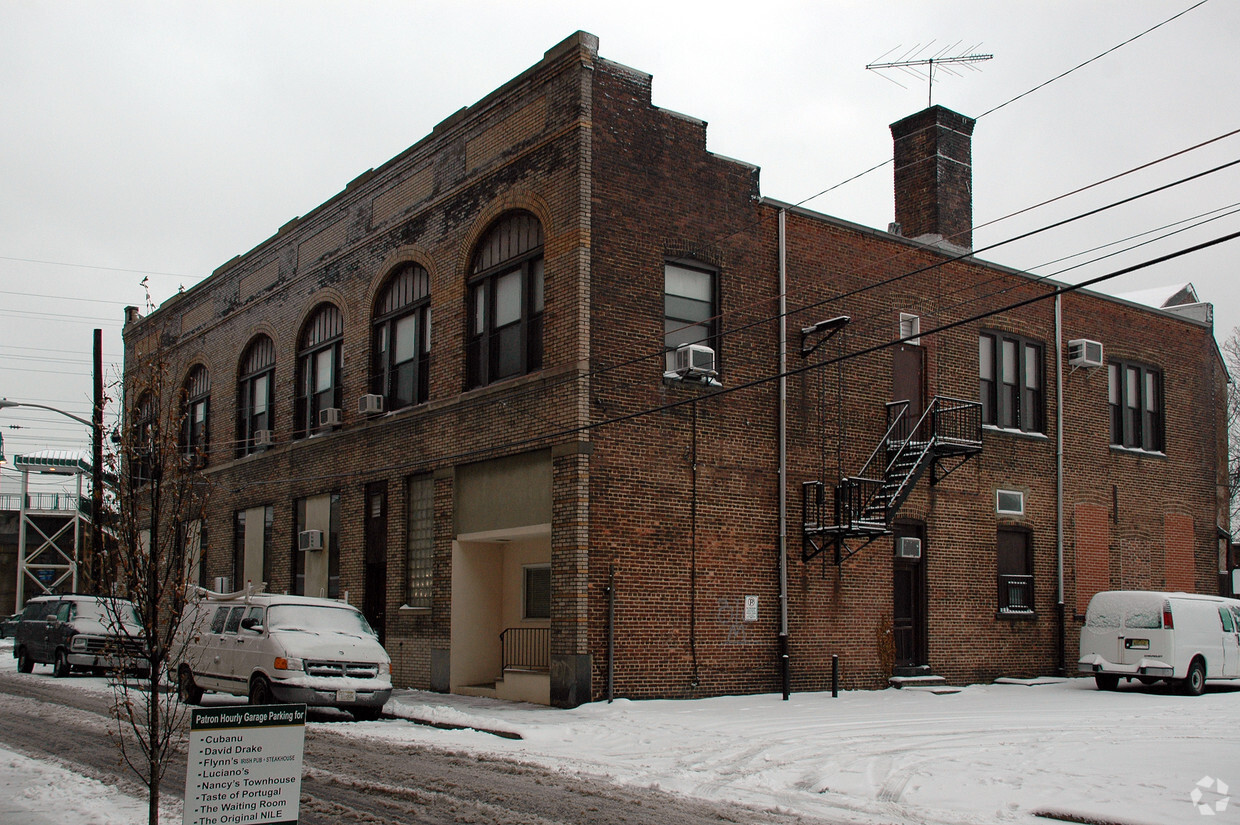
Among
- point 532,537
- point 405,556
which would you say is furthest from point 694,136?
point 405,556

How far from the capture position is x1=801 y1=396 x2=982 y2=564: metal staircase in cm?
2067

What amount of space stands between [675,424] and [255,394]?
15260 millimetres

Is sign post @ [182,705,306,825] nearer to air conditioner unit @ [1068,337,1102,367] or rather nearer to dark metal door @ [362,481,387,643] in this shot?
dark metal door @ [362,481,387,643]

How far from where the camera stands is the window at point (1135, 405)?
2758cm

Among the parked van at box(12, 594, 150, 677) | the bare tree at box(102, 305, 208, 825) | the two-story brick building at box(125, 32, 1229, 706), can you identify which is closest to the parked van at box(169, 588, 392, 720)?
the two-story brick building at box(125, 32, 1229, 706)

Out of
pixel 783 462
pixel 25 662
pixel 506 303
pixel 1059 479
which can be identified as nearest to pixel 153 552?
pixel 506 303

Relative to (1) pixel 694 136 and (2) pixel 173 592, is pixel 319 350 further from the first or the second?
(2) pixel 173 592

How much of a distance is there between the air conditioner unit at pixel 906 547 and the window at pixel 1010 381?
12.1ft

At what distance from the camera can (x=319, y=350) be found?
27453mm

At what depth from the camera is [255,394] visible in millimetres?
30703

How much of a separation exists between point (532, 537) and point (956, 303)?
10.2 m

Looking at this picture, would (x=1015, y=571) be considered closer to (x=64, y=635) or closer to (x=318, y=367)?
(x=318, y=367)

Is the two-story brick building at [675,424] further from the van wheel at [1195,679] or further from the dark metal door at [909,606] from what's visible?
the van wheel at [1195,679]

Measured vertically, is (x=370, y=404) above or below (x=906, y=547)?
above
